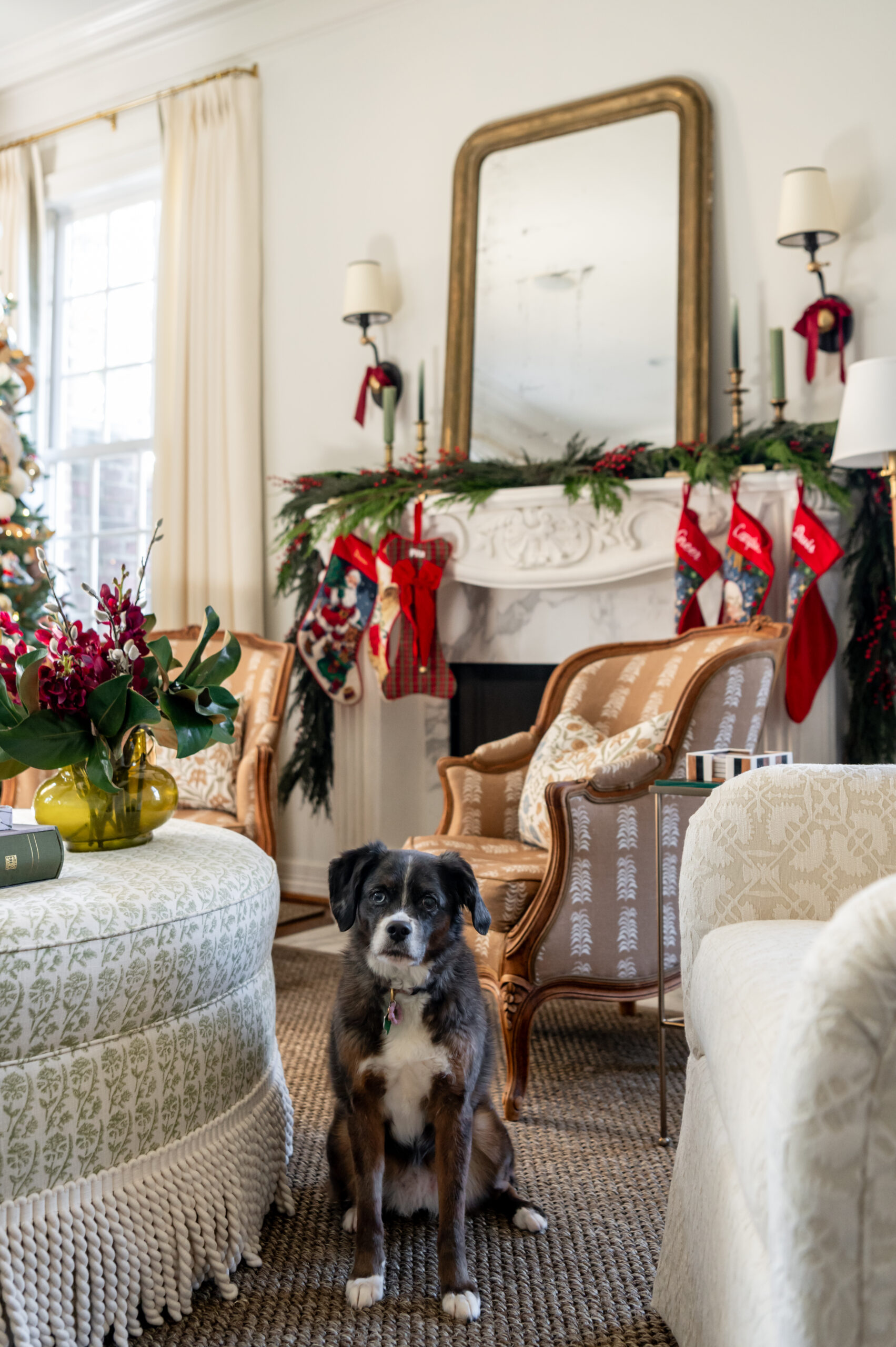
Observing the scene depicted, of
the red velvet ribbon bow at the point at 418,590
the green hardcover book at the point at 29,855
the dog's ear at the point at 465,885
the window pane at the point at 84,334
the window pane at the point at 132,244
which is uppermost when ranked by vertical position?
the window pane at the point at 132,244

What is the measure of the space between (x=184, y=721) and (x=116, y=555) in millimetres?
3869

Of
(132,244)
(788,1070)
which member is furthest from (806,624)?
(132,244)

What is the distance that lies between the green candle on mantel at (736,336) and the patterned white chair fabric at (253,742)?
5.80ft

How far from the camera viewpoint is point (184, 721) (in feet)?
5.99

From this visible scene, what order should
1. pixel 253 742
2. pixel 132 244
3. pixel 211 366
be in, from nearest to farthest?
pixel 253 742, pixel 211 366, pixel 132 244

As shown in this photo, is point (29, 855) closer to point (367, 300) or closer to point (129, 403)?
point (367, 300)

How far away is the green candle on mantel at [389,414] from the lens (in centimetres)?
413

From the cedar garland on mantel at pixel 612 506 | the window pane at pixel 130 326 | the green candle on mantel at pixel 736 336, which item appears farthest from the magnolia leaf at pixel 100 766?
the window pane at pixel 130 326

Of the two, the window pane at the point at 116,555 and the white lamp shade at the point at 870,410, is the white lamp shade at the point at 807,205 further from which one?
the window pane at the point at 116,555

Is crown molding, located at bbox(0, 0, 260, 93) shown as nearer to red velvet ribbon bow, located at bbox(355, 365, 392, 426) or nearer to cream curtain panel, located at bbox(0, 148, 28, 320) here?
cream curtain panel, located at bbox(0, 148, 28, 320)

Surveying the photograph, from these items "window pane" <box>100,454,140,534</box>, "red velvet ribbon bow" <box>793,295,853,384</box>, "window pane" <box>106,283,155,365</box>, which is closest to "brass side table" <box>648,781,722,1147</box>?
"red velvet ribbon bow" <box>793,295,853,384</box>

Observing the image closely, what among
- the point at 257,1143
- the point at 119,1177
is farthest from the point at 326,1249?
the point at 119,1177

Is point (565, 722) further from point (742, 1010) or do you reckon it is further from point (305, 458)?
point (305, 458)

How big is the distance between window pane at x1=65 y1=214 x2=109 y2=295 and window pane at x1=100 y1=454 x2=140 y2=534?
91 centimetres
